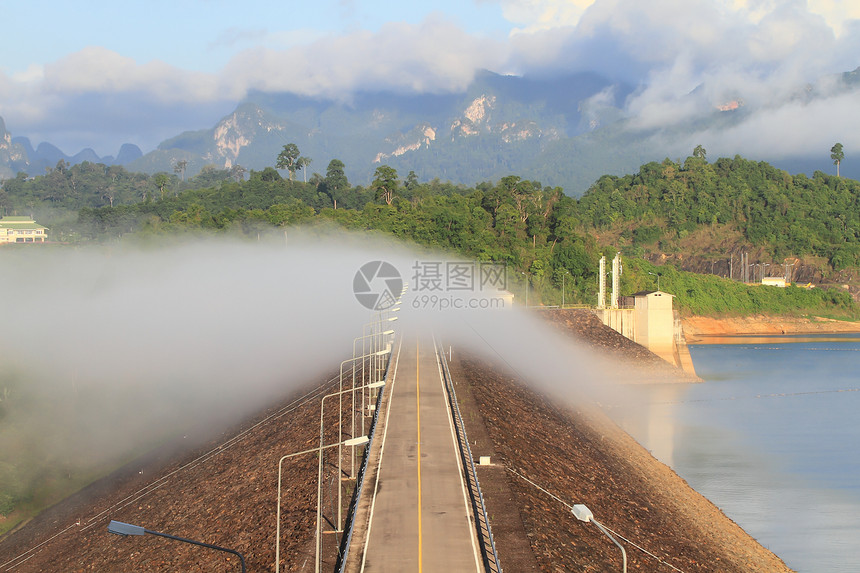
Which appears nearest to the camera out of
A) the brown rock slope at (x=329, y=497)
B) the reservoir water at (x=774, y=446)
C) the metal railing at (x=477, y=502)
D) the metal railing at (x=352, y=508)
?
the metal railing at (x=477, y=502)

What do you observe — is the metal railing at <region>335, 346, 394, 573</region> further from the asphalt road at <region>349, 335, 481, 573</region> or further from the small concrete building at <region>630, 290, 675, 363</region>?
the small concrete building at <region>630, 290, 675, 363</region>

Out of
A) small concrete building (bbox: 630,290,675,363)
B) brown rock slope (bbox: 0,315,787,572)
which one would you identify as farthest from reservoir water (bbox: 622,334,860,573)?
small concrete building (bbox: 630,290,675,363)

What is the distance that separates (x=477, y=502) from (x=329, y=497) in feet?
22.6

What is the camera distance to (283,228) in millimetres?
166750

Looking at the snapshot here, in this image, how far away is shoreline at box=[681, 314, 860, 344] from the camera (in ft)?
585

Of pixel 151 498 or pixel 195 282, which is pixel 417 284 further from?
pixel 151 498

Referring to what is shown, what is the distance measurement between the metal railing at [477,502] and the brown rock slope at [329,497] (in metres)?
0.99

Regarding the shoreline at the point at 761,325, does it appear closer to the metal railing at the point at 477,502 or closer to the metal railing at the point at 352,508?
the metal railing at the point at 477,502

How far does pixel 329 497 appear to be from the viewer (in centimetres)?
3528

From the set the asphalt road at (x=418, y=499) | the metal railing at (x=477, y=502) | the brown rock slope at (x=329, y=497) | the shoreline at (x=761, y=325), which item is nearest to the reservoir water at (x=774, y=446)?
the brown rock slope at (x=329, y=497)

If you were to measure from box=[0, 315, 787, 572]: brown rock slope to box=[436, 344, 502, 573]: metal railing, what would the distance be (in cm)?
99

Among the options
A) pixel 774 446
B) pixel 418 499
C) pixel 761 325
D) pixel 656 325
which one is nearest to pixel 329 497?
pixel 418 499

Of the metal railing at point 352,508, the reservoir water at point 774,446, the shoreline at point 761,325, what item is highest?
the metal railing at point 352,508

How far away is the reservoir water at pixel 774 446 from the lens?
49.6 m
